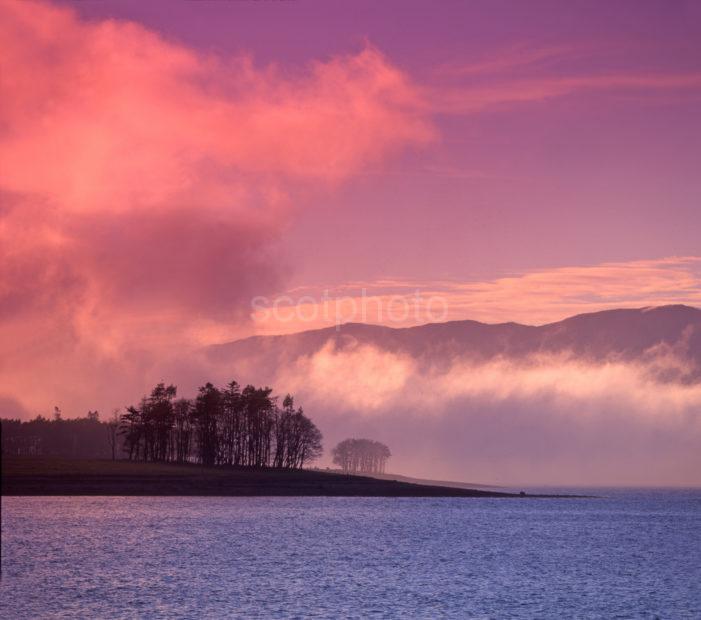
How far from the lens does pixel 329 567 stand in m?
81.1

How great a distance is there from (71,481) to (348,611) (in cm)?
12606

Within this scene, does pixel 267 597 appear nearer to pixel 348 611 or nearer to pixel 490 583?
pixel 348 611

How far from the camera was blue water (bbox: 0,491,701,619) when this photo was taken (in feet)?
193

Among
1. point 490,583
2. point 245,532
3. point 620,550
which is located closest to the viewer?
point 490,583

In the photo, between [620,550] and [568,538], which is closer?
[620,550]

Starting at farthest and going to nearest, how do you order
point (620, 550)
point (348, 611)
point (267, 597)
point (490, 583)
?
point (620, 550)
point (490, 583)
point (267, 597)
point (348, 611)

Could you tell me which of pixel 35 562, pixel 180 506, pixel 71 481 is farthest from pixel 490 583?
pixel 71 481

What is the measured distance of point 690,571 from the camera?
8494cm

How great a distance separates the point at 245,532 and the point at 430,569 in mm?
41163

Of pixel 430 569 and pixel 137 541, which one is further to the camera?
pixel 137 541

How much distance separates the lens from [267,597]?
61.8 meters

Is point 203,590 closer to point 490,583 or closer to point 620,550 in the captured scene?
point 490,583

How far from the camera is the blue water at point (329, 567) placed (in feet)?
193

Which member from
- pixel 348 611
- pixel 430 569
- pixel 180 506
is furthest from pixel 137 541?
pixel 180 506
